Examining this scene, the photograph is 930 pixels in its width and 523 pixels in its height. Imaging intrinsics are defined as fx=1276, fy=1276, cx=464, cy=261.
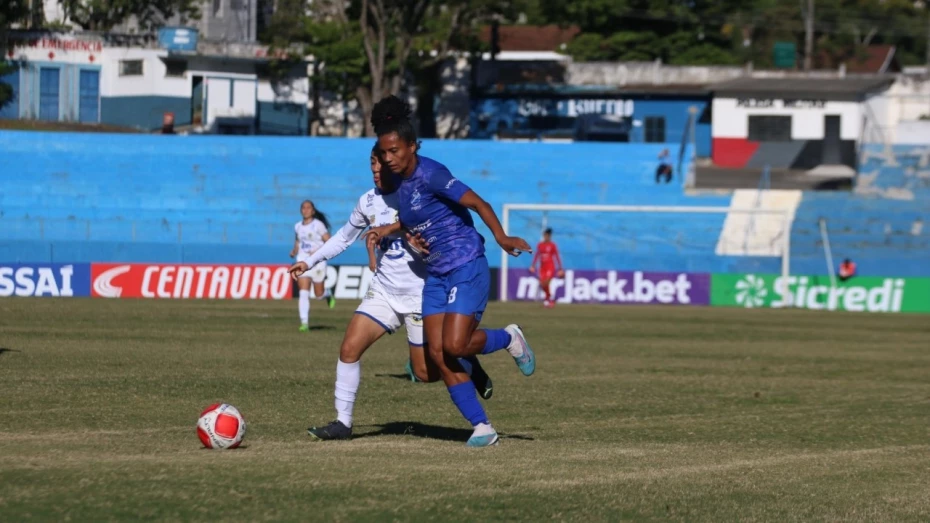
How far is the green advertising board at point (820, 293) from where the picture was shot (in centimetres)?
3828

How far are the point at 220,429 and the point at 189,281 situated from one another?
2835cm

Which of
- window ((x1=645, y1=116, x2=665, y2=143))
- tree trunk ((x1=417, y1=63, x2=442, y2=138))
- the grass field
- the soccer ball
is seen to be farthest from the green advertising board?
the soccer ball

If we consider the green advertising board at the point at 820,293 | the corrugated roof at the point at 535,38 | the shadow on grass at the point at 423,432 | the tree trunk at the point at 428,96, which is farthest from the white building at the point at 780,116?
the shadow on grass at the point at 423,432

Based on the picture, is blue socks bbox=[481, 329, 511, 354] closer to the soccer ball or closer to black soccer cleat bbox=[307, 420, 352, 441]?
black soccer cleat bbox=[307, 420, 352, 441]

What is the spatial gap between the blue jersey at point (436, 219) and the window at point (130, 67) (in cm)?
4315

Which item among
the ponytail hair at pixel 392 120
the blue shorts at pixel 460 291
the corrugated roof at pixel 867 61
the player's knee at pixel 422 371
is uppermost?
the corrugated roof at pixel 867 61

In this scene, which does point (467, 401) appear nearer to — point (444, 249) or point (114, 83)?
point (444, 249)

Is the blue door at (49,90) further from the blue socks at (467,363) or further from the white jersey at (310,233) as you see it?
the blue socks at (467,363)

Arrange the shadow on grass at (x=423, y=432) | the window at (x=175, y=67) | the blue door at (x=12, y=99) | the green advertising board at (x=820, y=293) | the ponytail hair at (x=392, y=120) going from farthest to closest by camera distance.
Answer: the window at (x=175, y=67) → the blue door at (x=12, y=99) → the green advertising board at (x=820, y=293) → the shadow on grass at (x=423, y=432) → the ponytail hair at (x=392, y=120)

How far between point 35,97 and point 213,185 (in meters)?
11.9

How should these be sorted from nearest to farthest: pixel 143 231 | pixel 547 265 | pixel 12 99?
1. pixel 547 265
2. pixel 143 231
3. pixel 12 99

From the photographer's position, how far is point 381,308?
Result: 30.9 ft

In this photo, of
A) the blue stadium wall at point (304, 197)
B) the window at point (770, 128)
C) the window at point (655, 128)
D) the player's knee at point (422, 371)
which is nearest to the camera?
the player's knee at point (422, 371)

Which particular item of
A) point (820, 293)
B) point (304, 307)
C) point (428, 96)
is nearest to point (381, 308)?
point (304, 307)
